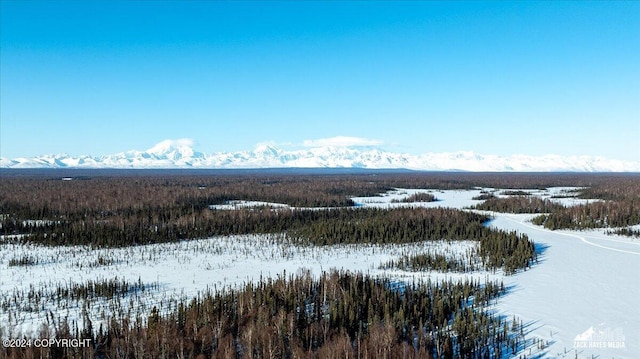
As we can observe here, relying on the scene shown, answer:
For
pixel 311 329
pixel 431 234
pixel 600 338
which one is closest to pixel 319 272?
pixel 311 329

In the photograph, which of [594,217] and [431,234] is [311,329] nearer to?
[431,234]

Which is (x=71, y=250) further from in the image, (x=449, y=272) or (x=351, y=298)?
(x=449, y=272)

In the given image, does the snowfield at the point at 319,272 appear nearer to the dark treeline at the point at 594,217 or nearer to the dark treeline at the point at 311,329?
the dark treeline at the point at 311,329

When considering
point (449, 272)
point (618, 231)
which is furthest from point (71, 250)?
point (618, 231)

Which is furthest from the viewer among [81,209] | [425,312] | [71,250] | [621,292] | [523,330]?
[81,209]

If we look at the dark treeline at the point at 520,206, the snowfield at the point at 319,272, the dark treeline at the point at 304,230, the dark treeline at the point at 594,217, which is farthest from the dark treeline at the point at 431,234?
the dark treeline at the point at 520,206

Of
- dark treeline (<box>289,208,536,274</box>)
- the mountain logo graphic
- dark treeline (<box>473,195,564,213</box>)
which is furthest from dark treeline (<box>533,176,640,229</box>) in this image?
the mountain logo graphic
